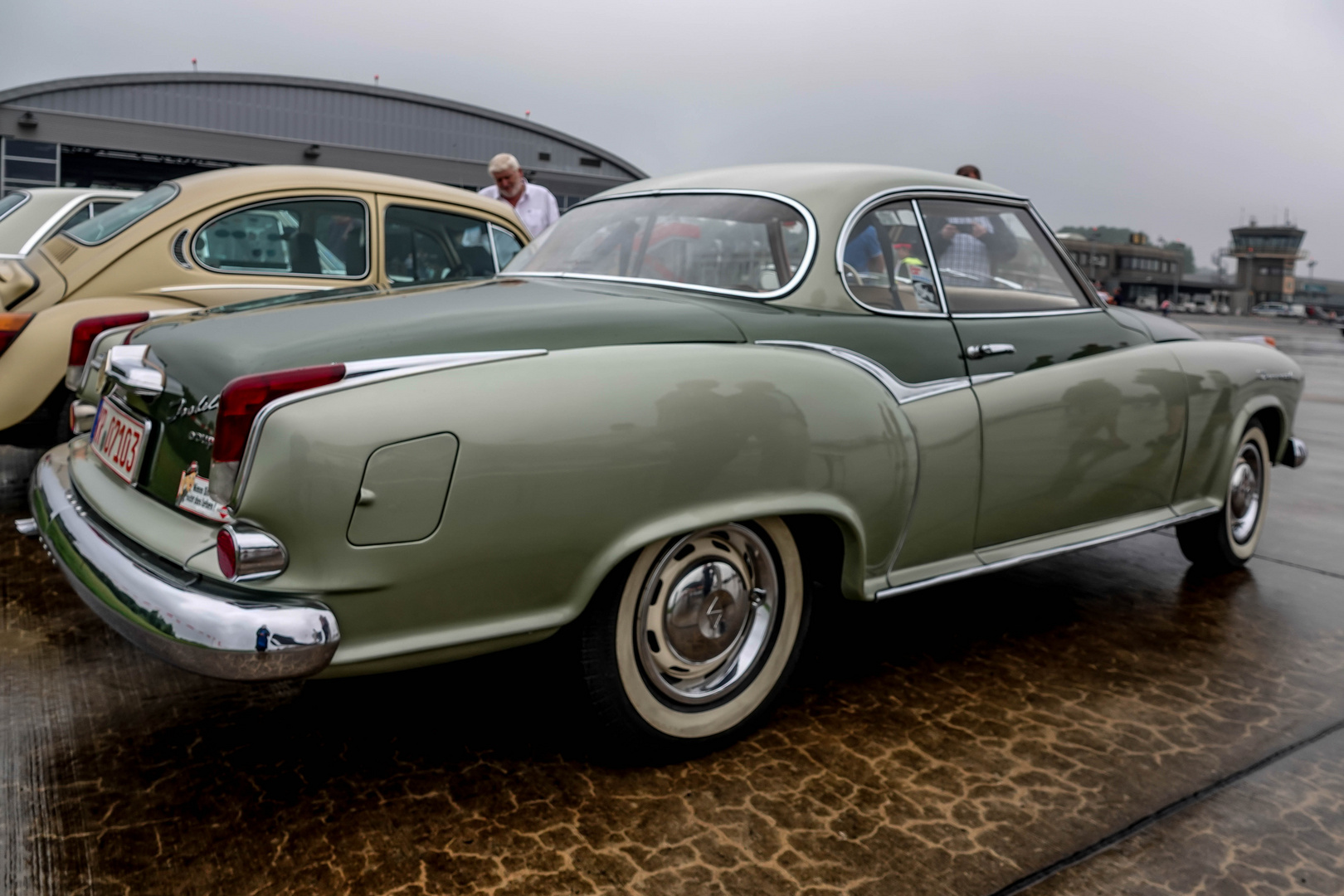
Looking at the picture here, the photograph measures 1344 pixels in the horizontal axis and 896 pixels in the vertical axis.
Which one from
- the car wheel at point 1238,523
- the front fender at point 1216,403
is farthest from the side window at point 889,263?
the car wheel at point 1238,523

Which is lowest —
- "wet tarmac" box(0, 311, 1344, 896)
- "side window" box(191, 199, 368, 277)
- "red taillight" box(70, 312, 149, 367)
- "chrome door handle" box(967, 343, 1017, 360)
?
"wet tarmac" box(0, 311, 1344, 896)

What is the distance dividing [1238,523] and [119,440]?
430cm

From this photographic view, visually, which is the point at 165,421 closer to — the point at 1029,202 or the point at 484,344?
the point at 484,344

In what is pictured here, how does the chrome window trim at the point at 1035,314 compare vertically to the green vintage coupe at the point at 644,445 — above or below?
above

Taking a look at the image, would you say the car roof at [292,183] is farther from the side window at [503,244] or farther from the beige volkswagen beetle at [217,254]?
the side window at [503,244]

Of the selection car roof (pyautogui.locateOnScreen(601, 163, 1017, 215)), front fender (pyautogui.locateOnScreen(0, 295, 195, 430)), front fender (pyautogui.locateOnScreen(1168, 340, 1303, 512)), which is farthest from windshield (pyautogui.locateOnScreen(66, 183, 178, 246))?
front fender (pyautogui.locateOnScreen(1168, 340, 1303, 512))

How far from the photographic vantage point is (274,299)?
2932mm

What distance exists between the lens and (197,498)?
7.16 ft

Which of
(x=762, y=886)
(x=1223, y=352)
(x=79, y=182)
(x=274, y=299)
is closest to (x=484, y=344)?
(x=274, y=299)

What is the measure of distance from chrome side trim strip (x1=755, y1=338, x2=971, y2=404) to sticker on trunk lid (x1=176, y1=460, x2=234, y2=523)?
1.32m

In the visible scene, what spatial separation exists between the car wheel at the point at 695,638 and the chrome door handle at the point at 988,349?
0.89 meters

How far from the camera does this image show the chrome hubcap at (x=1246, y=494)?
14.2 feet

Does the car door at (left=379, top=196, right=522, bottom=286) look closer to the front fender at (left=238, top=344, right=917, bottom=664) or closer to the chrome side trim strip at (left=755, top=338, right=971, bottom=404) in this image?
the chrome side trim strip at (left=755, top=338, right=971, bottom=404)

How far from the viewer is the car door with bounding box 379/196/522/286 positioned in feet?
18.0
